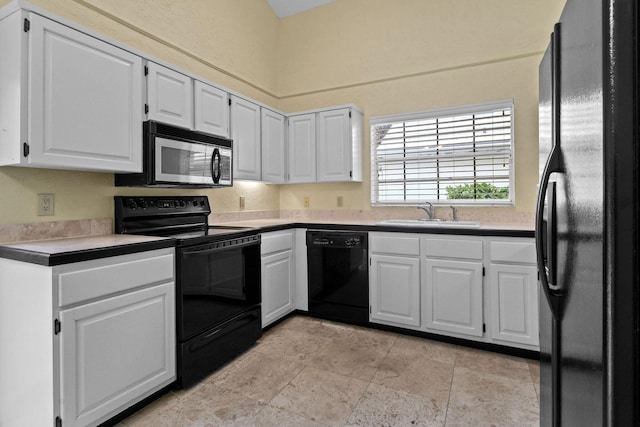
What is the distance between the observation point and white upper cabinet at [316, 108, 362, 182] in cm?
366

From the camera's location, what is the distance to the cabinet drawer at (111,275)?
5.21 feet

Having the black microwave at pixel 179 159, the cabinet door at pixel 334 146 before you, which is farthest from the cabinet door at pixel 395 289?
the black microwave at pixel 179 159

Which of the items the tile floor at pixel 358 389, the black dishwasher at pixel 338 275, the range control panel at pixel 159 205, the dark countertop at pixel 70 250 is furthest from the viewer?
the black dishwasher at pixel 338 275

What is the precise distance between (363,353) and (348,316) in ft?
1.97

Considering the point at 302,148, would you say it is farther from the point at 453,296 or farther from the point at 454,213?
the point at 453,296

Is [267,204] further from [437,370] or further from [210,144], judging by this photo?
[437,370]

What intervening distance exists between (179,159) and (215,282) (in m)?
0.94

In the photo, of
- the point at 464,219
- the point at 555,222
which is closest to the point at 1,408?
the point at 555,222

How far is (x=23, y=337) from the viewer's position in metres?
1.68

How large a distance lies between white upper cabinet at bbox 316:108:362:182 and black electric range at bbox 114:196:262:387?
1.29m

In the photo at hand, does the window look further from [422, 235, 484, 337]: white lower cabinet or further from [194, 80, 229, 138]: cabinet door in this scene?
[194, 80, 229, 138]: cabinet door

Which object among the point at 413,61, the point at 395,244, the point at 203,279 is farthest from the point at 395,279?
the point at 413,61

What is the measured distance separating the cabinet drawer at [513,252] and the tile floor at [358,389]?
76 cm

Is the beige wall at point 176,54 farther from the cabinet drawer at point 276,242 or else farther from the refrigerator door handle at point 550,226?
the refrigerator door handle at point 550,226
